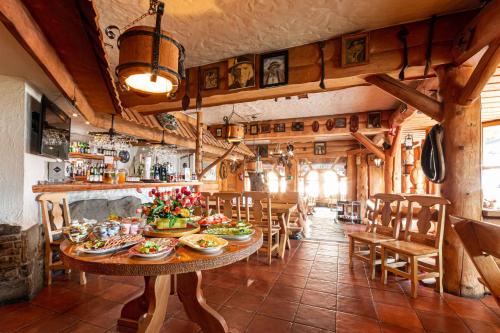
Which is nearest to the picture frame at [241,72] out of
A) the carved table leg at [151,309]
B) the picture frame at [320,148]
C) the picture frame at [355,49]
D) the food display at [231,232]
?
the picture frame at [355,49]

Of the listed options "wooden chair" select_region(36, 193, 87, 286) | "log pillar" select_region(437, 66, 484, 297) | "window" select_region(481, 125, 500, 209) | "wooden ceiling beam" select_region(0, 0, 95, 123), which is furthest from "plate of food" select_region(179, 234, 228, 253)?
"window" select_region(481, 125, 500, 209)

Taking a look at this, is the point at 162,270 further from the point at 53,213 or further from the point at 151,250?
the point at 53,213

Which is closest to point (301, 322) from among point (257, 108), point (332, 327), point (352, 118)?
point (332, 327)

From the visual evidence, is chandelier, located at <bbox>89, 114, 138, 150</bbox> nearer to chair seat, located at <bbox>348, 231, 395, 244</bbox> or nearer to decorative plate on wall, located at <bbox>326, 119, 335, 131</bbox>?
chair seat, located at <bbox>348, 231, 395, 244</bbox>

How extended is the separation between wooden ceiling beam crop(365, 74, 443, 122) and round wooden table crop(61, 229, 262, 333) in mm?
2320

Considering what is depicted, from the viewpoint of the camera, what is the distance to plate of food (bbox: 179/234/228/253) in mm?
1371

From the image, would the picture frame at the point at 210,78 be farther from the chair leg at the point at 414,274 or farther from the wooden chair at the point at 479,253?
the chair leg at the point at 414,274

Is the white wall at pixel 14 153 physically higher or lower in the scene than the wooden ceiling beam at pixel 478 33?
lower

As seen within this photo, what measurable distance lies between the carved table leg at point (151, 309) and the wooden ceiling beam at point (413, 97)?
3077mm

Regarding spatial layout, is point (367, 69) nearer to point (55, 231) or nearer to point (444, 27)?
point (444, 27)

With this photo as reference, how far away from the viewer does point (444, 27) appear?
2.38 meters

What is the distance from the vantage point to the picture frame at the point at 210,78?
327 centimetres

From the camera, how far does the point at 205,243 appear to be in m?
1.44

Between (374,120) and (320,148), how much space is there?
3337mm
